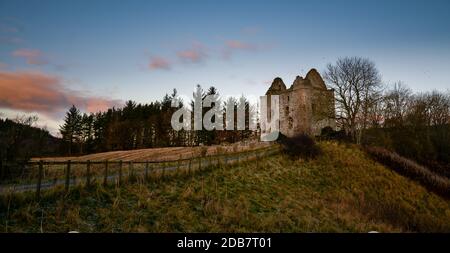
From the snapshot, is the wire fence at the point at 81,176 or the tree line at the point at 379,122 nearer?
the wire fence at the point at 81,176

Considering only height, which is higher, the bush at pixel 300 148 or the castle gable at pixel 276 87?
the castle gable at pixel 276 87

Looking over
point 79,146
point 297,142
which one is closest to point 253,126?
point 297,142

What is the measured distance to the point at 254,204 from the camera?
49.3 feet

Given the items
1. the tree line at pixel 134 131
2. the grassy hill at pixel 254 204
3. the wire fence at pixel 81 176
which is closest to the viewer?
the grassy hill at pixel 254 204

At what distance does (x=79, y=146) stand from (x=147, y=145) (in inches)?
750

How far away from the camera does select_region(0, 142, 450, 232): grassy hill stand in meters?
9.91

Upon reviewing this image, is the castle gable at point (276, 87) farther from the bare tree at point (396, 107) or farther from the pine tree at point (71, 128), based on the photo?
the pine tree at point (71, 128)

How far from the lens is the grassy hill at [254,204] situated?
991 cm

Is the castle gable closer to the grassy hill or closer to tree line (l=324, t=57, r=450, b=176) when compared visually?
tree line (l=324, t=57, r=450, b=176)

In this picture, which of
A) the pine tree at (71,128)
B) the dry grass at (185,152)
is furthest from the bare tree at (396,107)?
the pine tree at (71,128)

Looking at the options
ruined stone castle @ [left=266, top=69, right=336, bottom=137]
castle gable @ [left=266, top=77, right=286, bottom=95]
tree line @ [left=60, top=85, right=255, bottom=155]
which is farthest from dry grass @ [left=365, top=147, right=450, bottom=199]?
tree line @ [left=60, top=85, right=255, bottom=155]

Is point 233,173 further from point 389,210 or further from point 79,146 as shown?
point 79,146

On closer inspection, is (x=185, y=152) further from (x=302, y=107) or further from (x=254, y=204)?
(x=254, y=204)
